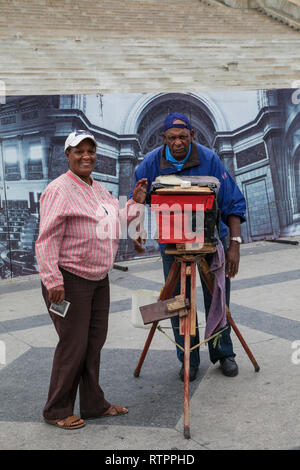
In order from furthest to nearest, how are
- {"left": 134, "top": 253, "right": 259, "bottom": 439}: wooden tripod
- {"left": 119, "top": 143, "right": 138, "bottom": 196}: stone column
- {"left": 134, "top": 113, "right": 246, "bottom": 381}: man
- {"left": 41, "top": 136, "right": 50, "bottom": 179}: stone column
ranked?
1. {"left": 119, "top": 143, "right": 138, "bottom": 196}: stone column
2. {"left": 41, "top": 136, "right": 50, "bottom": 179}: stone column
3. {"left": 134, "top": 113, "right": 246, "bottom": 381}: man
4. {"left": 134, "top": 253, "right": 259, "bottom": 439}: wooden tripod

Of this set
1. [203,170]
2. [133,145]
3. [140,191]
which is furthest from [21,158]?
[140,191]

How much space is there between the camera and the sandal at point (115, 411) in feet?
11.2

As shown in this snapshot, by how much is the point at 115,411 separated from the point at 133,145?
5.98m

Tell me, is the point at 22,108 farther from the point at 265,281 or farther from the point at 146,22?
the point at 146,22

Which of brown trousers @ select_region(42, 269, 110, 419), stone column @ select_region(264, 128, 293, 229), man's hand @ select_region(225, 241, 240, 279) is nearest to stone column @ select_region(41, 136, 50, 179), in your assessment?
stone column @ select_region(264, 128, 293, 229)

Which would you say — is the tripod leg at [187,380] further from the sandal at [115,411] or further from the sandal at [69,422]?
the sandal at [69,422]

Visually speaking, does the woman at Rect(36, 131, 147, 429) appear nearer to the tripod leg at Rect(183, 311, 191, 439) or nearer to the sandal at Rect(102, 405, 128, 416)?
the sandal at Rect(102, 405, 128, 416)

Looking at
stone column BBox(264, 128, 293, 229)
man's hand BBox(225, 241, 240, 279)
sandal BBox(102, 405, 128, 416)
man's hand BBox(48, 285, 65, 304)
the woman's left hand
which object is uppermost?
stone column BBox(264, 128, 293, 229)

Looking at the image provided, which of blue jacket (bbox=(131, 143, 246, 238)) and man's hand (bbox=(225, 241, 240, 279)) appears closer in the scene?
blue jacket (bbox=(131, 143, 246, 238))

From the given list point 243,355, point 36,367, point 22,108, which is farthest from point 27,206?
point 243,355

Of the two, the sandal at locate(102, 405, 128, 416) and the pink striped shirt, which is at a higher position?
the pink striped shirt

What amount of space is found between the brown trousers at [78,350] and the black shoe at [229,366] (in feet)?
3.16

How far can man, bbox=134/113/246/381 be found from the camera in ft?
11.7

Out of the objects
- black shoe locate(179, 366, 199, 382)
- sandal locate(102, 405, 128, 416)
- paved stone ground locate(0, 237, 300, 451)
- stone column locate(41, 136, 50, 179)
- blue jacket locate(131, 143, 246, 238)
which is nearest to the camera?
paved stone ground locate(0, 237, 300, 451)
